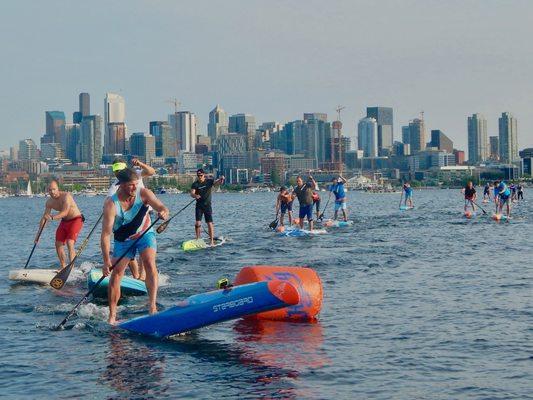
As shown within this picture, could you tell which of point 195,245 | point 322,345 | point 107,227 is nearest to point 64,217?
point 107,227

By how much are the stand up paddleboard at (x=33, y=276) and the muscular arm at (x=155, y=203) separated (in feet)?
20.2

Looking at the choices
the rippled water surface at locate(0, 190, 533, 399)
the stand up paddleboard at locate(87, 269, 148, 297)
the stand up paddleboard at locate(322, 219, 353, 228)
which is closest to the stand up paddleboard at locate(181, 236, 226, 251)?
the rippled water surface at locate(0, 190, 533, 399)

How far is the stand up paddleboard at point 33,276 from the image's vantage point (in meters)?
16.6

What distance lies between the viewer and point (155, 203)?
35.8 ft

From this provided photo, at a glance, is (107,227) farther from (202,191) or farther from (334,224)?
(334,224)

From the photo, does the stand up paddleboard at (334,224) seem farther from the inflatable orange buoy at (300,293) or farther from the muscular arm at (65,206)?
the inflatable orange buoy at (300,293)

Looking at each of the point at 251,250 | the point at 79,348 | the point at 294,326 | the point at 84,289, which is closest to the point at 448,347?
the point at 294,326

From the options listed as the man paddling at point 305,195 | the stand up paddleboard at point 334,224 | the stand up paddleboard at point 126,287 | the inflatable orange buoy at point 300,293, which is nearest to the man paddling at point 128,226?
the inflatable orange buoy at point 300,293

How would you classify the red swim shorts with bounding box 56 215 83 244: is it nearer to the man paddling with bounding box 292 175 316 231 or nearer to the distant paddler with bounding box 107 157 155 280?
the distant paddler with bounding box 107 157 155 280

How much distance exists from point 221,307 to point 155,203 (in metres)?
1.58

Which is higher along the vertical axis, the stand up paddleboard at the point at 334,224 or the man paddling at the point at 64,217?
the man paddling at the point at 64,217

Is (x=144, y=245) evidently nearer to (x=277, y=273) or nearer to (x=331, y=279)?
(x=277, y=273)

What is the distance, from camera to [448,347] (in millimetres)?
10273

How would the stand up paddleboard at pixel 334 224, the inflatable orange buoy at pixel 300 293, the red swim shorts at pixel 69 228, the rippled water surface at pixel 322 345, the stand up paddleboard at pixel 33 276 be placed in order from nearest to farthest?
the rippled water surface at pixel 322 345 → the inflatable orange buoy at pixel 300 293 → the stand up paddleboard at pixel 33 276 → the red swim shorts at pixel 69 228 → the stand up paddleboard at pixel 334 224
